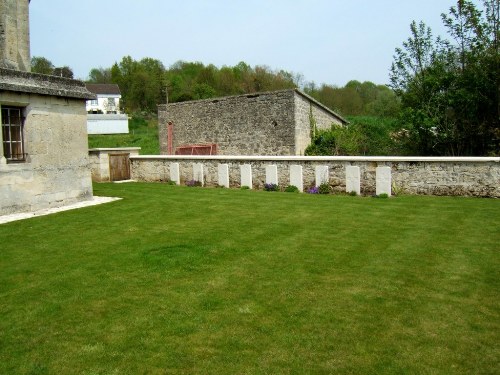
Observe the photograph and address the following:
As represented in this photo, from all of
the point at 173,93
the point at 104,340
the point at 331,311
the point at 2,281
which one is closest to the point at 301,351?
the point at 331,311

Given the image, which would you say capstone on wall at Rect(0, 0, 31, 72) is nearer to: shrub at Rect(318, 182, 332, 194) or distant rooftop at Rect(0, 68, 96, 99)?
distant rooftop at Rect(0, 68, 96, 99)

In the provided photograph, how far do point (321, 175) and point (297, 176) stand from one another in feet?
2.57

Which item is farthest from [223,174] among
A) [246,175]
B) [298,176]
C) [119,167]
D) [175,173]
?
[119,167]

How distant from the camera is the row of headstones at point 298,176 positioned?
12.4m

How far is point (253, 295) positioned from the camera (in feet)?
16.6

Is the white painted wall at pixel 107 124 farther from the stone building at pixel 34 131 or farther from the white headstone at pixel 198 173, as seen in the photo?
the stone building at pixel 34 131

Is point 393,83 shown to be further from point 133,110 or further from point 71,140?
point 133,110

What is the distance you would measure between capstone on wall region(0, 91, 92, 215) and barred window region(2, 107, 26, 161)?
0.40ft

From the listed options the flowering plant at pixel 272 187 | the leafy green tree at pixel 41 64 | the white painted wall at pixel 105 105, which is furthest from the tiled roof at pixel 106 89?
the flowering plant at pixel 272 187

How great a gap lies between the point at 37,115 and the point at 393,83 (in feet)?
44.0

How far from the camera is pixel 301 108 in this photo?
1933 centimetres

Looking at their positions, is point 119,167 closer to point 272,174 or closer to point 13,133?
point 272,174

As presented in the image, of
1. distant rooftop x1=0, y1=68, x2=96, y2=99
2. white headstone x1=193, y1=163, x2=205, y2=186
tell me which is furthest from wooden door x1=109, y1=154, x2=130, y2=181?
distant rooftop x1=0, y1=68, x2=96, y2=99

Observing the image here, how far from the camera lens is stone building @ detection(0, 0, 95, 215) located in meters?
9.98
